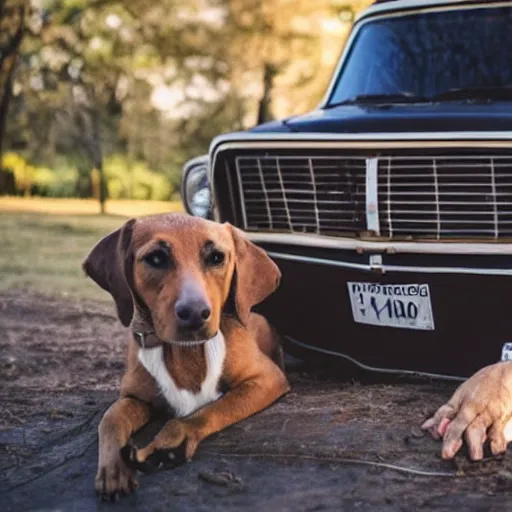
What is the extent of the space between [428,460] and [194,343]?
1.03 metres

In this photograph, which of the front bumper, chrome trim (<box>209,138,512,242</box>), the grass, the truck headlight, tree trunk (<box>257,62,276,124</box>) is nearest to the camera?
chrome trim (<box>209,138,512,242</box>)

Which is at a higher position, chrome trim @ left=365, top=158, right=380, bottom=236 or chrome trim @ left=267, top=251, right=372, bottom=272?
chrome trim @ left=365, top=158, right=380, bottom=236

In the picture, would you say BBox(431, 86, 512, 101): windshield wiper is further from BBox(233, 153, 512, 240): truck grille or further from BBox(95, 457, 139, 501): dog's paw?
BBox(95, 457, 139, 501): dog's paw

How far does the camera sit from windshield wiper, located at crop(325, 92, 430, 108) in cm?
615

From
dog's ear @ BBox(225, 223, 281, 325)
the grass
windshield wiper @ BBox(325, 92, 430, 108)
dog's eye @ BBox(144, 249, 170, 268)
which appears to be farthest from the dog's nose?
the grass

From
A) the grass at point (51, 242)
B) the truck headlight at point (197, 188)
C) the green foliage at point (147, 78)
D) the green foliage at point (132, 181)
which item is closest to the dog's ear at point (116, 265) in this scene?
the truck headlight at point (197, 188)

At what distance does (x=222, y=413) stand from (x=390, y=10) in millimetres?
3411

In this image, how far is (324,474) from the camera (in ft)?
13.2

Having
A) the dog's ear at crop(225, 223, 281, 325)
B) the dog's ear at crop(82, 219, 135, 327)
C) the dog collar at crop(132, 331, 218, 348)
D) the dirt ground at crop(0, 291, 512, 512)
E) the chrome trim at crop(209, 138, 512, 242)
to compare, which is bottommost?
the dirt ground at crop(0, 291, 512, 512)

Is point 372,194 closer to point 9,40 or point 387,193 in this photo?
point 387,193

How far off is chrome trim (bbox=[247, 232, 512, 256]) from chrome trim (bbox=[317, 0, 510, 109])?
1.34 metres

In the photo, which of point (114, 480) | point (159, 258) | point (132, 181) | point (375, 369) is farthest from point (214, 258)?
point (132, 181)

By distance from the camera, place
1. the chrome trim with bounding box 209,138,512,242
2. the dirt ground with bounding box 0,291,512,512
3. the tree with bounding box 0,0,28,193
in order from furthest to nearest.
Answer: the tree with bounding box 0,0,28,193, the chrome trim with bounding box 209,138,512,242, the dirt ground with bounding box 0,291,512,512

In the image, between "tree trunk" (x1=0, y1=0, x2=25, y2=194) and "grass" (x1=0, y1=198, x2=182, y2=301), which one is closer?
"grass" (x1=0, y1=198, x2=182, y2=301)
